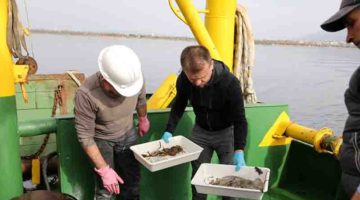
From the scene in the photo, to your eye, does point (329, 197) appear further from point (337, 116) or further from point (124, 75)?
point (337, 116)

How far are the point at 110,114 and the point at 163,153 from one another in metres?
0.57

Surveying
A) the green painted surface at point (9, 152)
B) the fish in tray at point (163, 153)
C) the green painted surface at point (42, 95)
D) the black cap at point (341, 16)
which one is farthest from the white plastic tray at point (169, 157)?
the green painted surface at point (42, 95)

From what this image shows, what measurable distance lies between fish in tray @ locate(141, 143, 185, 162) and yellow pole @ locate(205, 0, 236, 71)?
4.38 ft

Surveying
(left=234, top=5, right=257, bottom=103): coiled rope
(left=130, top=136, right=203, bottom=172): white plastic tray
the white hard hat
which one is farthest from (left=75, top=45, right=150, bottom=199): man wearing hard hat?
(left=234, top=5, right=257, bottom=103): coiled rope

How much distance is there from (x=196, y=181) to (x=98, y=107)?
86 cm

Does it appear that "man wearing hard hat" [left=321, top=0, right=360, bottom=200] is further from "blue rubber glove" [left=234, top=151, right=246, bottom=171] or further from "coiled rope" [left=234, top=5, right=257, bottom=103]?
"coiled rope" [left=234, top=5, right=257, bottom=103]

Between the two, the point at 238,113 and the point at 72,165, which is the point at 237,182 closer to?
the point at 238,113

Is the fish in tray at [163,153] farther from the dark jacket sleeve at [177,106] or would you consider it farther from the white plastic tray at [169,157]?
the dark jacket sleeve at [177,106]

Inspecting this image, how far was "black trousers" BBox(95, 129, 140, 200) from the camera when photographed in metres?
2.80

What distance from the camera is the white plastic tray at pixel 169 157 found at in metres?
2.69

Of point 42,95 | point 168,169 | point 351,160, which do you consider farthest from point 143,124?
point 42,95

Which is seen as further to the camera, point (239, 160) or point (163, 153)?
point (163, 153)

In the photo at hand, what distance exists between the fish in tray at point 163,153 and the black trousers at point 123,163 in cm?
15

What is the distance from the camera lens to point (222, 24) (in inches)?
152
